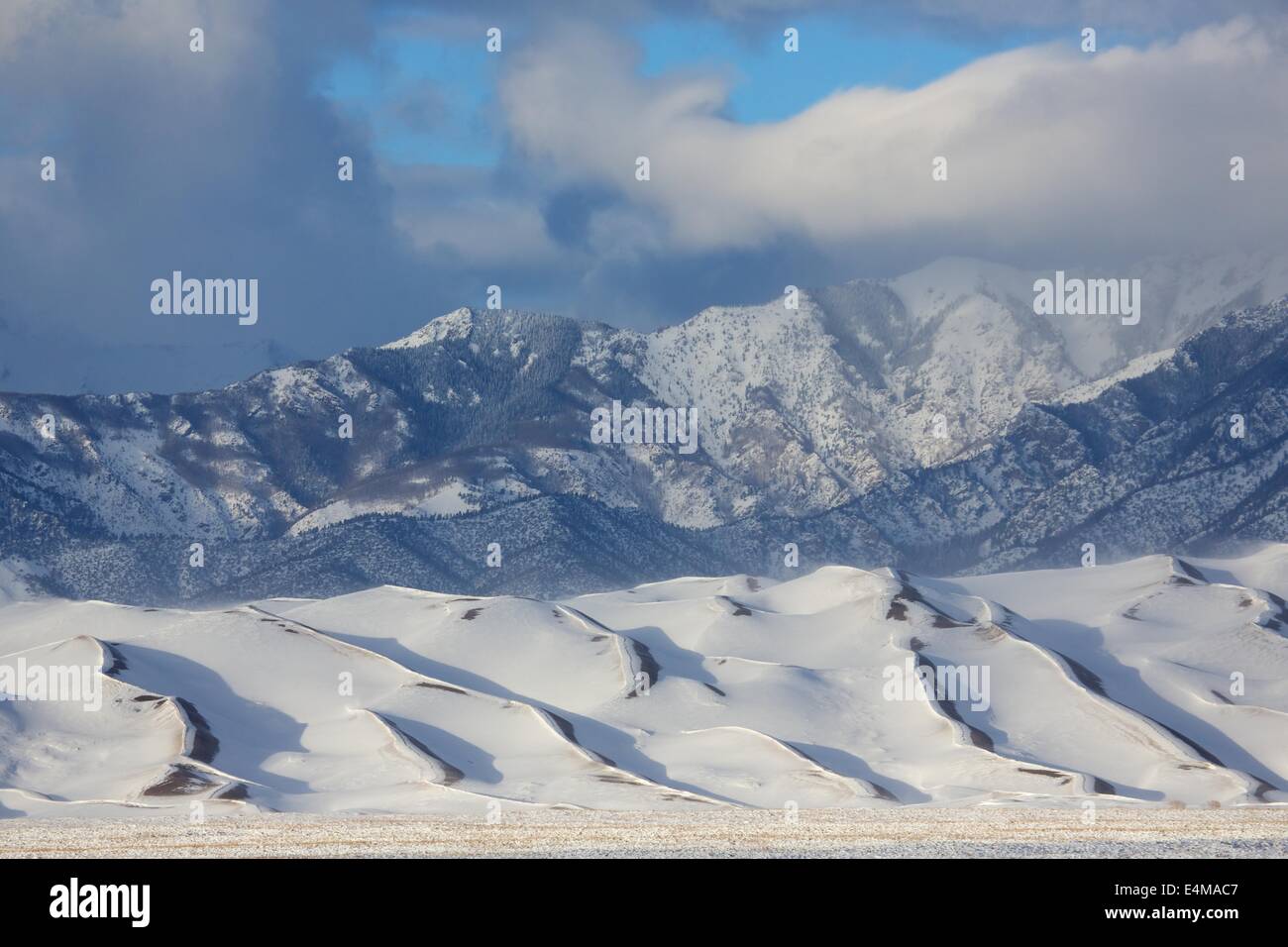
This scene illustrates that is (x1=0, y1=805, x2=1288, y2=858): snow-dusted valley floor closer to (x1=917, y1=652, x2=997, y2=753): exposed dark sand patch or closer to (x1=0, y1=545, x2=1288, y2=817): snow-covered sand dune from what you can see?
(x1=0, y1=545, x2=1288, y2=817): snow-covered sand dune

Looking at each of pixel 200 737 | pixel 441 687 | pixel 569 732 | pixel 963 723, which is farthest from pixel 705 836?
pixel 441 687

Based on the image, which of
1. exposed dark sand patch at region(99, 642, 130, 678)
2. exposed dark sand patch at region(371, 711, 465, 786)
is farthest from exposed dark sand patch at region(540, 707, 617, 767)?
exposed dark sand patch at region(99, 642, 130, 678)

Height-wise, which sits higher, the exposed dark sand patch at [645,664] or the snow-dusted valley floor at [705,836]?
the snow-dusted valley floor at [705,836]

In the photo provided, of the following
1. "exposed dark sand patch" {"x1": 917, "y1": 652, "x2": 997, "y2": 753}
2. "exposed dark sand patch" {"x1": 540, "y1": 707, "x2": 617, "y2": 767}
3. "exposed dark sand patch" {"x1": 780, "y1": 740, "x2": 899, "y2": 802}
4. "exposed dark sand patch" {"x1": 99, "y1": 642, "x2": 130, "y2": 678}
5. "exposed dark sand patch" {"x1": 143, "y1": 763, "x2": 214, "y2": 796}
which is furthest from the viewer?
"exposed dark sand patch" {"x1": 99, "y1": 642, "x2": 130, "y2": 678}

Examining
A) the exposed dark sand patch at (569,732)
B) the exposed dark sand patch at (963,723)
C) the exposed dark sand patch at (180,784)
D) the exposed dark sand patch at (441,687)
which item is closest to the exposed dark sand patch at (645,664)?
the exposed dark sand patch at (569,732)

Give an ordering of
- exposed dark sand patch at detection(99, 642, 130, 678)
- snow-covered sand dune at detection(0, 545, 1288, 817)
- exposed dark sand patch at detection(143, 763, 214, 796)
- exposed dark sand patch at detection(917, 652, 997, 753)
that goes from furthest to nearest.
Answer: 1. exposed dark sand patch at detection(99, 642, 130, 678)
2. exposed dark sand patch at detection(917, 652, 997, 753)
3. snow-covered sand dune at detection(0, 545, 1288, 817)
4. exposed dark sand patch at detection(143, 763, 214, 796)

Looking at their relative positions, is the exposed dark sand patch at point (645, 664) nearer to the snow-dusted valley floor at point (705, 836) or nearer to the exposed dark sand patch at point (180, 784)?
the exposed dark sand patch at point (180, 784)

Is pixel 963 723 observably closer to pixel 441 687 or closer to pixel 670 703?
pixel 670 703
